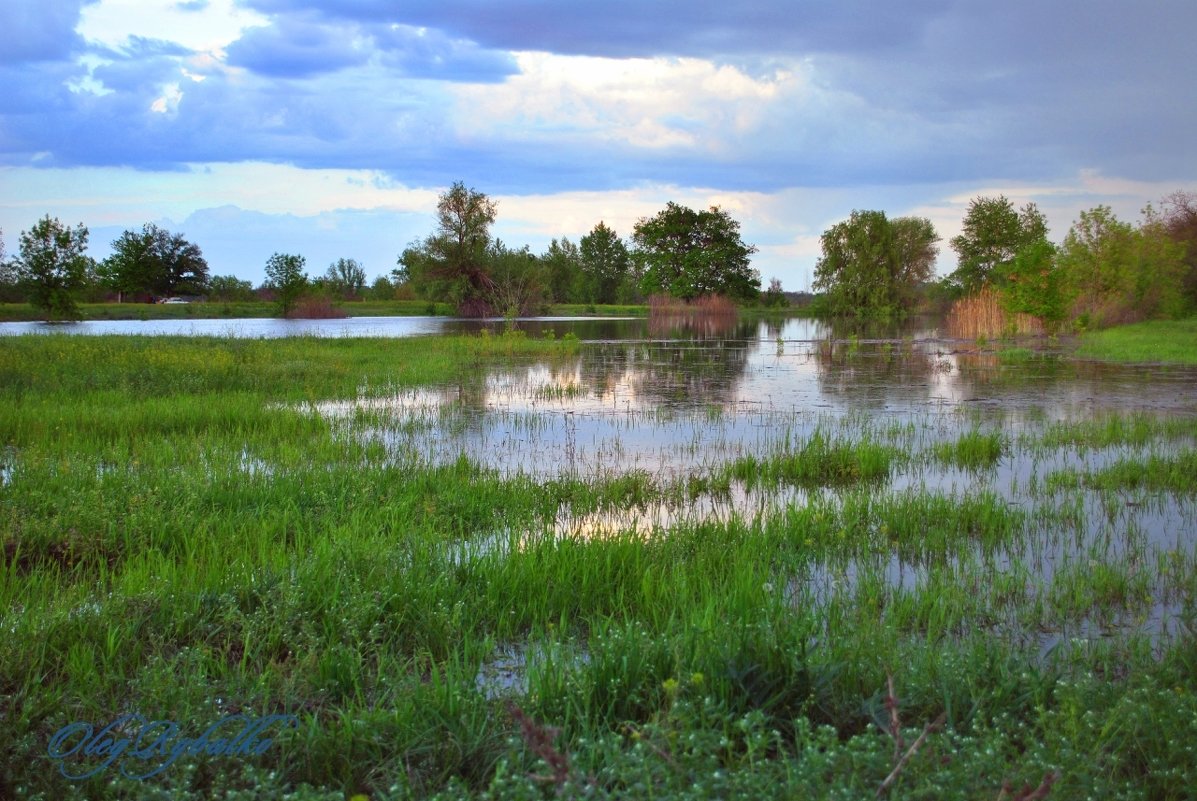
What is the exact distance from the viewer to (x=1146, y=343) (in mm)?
26234

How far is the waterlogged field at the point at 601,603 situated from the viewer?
2941 mm

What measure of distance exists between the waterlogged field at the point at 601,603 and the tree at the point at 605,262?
3605 inches

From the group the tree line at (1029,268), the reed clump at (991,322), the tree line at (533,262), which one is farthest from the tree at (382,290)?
the reed clump at (991,322)

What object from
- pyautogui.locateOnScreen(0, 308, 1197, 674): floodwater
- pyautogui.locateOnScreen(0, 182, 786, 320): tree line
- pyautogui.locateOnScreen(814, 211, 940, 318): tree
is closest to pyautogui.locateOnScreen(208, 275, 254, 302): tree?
pyautogui.locateOnScreen(0, 182, 786, 320): tree line

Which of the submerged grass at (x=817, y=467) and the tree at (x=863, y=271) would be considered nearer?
the submerged grass at (x=817, y=467)

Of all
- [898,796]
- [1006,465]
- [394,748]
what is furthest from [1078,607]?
[1006,465]

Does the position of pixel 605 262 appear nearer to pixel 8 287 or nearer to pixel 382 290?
pixel 382 290

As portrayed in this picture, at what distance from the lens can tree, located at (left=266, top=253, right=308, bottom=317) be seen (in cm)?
6475

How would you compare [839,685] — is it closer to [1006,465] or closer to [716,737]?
[716,737]

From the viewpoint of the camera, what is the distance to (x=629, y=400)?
15.1 m

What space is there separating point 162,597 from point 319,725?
1.79 metres

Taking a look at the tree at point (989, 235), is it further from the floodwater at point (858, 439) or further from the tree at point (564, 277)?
the floodwater at point (858, 439)

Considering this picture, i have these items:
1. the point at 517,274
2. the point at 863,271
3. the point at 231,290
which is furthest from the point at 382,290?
the point at 863,271

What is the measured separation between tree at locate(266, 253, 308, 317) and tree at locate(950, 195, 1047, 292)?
174 feet
